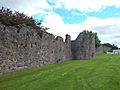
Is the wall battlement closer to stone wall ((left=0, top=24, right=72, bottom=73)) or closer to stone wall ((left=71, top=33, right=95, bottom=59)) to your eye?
stone wall ((left=0, top=24, right=72, bottom=73))

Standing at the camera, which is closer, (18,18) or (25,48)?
(25,48)

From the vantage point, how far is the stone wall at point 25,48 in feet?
52.5

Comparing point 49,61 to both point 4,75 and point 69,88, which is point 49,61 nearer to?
point 4,75

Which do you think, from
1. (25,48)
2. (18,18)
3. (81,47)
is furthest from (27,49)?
(81,47)

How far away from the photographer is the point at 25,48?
18828 millimetres

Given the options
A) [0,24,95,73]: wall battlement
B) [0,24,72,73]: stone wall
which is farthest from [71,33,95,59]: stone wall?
[0,24,72,73]: stone wall

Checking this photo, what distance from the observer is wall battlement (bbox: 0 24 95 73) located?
1603 cm

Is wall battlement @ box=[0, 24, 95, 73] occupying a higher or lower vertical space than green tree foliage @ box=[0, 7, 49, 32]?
lower

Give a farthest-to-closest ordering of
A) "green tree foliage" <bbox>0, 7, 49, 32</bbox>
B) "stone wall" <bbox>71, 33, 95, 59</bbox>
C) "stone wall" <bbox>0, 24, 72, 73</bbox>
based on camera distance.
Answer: "stone wall" <bbox>71, 33, 95, 59</bbox>
"green tree foliage" <bbox>0, 7, 49, 32</bbox>
"stone wall" <bbox>0, 24, 72, 73</bbox>

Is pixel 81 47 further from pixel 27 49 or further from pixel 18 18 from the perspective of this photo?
pixel 27 49

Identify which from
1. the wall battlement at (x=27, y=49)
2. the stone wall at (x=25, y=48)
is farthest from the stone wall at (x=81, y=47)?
the stone wall at (x=25, y=48)

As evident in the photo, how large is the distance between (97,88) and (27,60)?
8.76 meters

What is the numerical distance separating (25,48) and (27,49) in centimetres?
36

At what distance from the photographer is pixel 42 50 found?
22.3m
